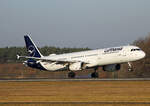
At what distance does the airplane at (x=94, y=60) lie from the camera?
60500 mm

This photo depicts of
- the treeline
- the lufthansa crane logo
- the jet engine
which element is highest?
the treeline

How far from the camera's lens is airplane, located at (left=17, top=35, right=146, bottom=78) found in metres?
60.5

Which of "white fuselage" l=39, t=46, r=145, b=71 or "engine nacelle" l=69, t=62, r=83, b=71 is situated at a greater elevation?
"white fuselage" l=39, t=46, r=145, b=71

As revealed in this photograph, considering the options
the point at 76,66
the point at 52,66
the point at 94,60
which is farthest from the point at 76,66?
the point at 52,66

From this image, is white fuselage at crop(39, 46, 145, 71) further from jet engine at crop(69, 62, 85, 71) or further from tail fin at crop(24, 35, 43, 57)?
tail fin at crop(24, 35, 43, 57)

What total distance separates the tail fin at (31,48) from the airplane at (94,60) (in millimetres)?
2999

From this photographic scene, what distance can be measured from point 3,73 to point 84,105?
225 feet

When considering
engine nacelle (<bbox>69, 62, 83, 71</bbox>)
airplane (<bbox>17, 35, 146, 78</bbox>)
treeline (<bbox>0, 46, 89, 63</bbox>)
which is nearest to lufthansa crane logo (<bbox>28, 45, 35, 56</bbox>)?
airplane (<bbox>17, 35, 146, 78</bbox>)

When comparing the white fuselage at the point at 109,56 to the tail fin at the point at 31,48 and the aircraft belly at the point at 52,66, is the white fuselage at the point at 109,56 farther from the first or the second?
the tail fin at the point at 31,48

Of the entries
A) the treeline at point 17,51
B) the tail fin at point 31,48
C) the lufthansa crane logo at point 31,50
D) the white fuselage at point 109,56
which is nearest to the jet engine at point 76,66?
the white fuselage at point 109,56

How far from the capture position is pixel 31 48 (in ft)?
242

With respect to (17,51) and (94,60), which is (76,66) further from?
(17,51)

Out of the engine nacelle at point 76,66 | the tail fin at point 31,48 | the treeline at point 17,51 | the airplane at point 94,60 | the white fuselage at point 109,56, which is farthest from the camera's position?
the treeline at point 17,51

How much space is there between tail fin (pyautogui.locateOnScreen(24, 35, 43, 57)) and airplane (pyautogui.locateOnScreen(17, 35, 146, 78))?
3.00 m
